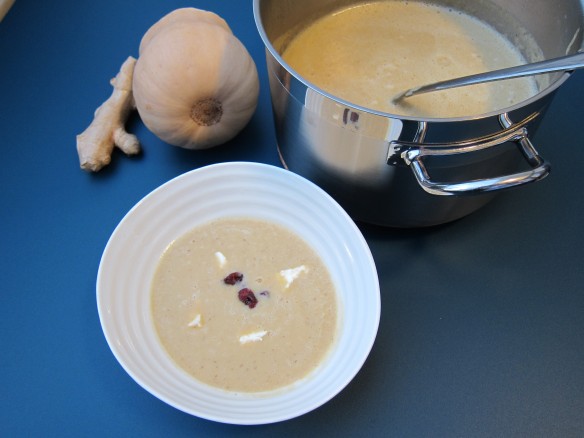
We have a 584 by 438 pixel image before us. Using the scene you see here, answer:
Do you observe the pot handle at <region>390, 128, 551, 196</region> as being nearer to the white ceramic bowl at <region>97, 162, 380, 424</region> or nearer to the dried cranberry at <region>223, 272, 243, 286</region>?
the white ceramic bowl at <region>97, 162, 380, 424</region>

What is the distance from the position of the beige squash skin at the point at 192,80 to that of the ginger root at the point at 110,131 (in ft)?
0.31

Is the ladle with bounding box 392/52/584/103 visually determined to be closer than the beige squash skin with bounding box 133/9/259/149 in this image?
Yes

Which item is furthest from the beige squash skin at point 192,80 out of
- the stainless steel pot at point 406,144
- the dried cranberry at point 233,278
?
the dried cranberry at point 233,278

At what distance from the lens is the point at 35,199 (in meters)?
0.92

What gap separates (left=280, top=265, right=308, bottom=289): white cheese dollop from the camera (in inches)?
31.0

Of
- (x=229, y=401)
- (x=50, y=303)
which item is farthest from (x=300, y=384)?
(x=50, y=303)

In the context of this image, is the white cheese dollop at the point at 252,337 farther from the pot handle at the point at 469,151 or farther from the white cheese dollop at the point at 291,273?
the pot handle at the point at 469,151

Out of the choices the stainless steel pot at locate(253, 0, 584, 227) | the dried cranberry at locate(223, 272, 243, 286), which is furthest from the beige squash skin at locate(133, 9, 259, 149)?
the dried cranberry at locate(223, 272, 243, 286)

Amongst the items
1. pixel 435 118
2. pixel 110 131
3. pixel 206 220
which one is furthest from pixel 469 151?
pixel 110 131

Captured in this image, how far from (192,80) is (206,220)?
7.5 inches

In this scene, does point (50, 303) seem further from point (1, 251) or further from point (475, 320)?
point (475, 320)

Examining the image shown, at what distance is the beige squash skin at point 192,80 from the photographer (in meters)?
0.81

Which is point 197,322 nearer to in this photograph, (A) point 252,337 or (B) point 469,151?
(A) point 252,337

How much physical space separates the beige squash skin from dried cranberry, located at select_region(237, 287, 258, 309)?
252 millimetres
